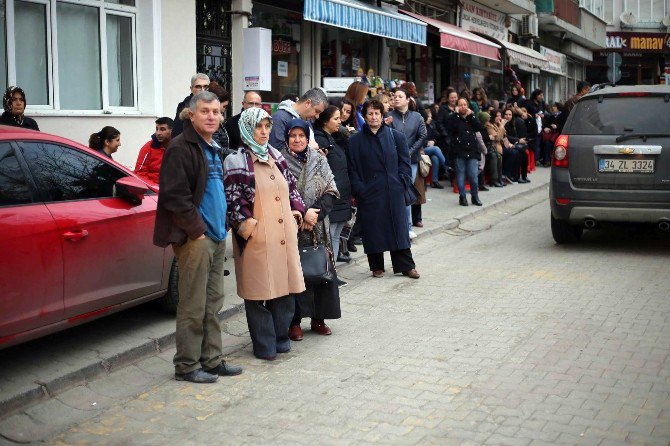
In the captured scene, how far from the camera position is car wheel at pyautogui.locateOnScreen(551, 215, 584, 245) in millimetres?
11266

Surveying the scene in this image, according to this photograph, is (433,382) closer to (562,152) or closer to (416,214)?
(562,152)

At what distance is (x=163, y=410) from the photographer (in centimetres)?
564

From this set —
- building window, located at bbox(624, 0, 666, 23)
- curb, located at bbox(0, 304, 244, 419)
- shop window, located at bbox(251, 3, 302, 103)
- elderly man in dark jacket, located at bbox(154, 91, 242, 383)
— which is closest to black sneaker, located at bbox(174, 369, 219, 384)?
elderly man in dark jacket, located at bbox(154, 91, 242, 383)

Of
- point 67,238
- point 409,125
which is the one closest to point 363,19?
point 409,125

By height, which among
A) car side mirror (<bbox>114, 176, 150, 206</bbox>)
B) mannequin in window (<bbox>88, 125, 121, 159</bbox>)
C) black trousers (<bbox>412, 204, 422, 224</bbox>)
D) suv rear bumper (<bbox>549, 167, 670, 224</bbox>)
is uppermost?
mannequin in window (<bbox>88, 125, 121, 159</bbox>)

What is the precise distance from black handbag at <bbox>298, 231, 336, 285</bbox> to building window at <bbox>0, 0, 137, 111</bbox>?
4.92 meters

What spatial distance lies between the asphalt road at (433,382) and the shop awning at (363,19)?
6176 millimetres

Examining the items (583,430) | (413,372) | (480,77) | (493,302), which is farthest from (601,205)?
(480,77)

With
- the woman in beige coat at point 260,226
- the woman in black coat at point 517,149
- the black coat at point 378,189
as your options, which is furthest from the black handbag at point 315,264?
the woman in black coat at point 517,149

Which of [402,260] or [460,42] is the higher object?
[460,42]

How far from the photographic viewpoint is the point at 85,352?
666 centimetres

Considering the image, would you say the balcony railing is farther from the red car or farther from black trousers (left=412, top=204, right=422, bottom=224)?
the red car

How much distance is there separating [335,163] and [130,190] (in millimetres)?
2563

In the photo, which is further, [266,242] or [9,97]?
[9,97]
